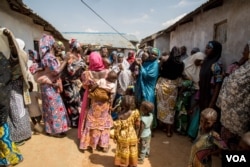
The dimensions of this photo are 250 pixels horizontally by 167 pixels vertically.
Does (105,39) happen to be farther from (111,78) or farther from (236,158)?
(236,158)

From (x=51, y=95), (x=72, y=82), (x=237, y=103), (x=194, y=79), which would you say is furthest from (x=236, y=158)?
(x=72, y=82)

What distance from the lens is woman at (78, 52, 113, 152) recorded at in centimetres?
367

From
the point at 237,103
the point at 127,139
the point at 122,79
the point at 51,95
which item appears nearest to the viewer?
the point at 237,103

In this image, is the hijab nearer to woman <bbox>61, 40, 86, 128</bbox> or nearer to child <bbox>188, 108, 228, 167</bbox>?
A: woman <bbox>61, 40, 86, 128</bbox>

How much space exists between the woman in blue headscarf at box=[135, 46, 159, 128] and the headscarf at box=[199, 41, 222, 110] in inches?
38.5

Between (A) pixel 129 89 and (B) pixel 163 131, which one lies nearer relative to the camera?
(B) pixel 163 131

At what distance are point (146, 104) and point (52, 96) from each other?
2.00m

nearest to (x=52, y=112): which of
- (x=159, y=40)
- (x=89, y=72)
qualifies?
(x=89, y=72)

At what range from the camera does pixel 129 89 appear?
5.39 m

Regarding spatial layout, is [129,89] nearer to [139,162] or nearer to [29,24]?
[139,162]

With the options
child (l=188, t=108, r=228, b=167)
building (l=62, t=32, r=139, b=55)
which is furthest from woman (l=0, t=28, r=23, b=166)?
building (l=62, t=32, r=139, b=55)

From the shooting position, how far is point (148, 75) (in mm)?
4371

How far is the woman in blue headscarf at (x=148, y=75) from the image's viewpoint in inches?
171

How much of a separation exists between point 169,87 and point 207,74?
918 mm
